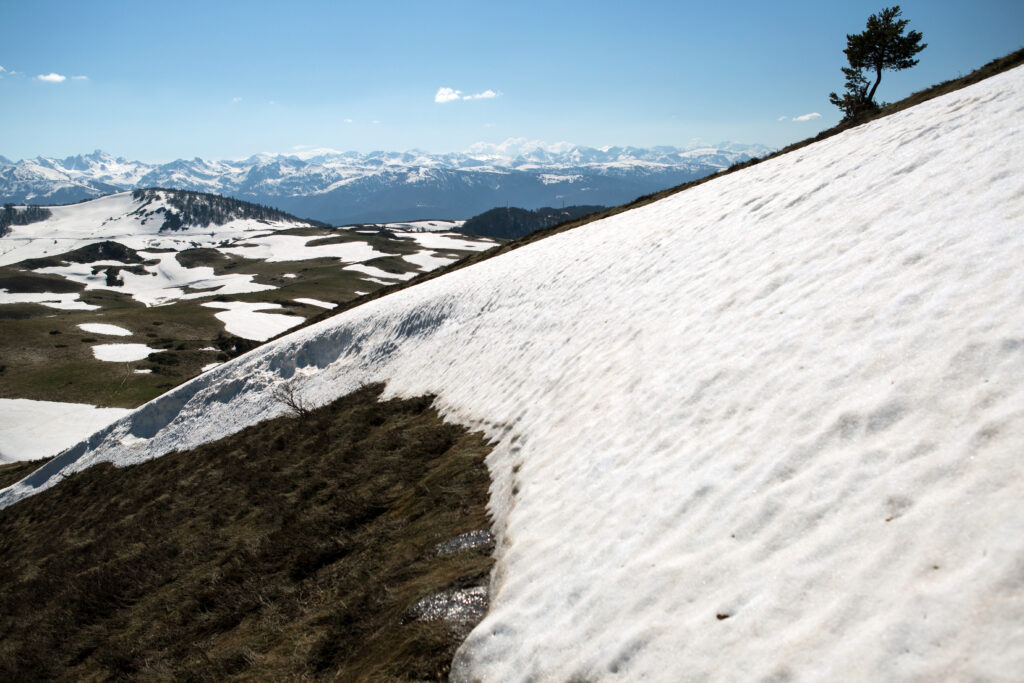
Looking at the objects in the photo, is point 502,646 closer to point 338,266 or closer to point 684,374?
point 684,374

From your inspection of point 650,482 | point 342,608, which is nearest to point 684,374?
point 650,482

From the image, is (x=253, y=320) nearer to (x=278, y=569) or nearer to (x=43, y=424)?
(x=43, y=424)

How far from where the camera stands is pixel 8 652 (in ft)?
35.1

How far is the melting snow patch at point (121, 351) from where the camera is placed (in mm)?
78062

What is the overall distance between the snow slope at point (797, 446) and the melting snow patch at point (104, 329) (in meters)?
104

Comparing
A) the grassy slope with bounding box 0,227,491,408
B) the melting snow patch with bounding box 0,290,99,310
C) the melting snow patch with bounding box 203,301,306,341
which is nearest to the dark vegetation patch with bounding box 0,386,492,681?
the grassy slope with bounding box 0,227,491,408

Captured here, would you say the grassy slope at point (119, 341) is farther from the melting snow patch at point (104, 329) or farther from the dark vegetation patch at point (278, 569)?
the dark vegetation patch at point (278, 569)

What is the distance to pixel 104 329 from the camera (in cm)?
9262

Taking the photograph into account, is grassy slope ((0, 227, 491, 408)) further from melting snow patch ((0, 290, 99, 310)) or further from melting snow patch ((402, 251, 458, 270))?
melting snow patch ((402, 251, 458, 270))

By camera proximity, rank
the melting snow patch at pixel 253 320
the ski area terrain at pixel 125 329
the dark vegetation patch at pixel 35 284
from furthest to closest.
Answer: the dark vegetation patch at pixel 35 284, the melting snow patch at pixel 253 320, the ski area terrain at pixel 125 329

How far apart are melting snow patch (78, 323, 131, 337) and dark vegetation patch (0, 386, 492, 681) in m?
89.5

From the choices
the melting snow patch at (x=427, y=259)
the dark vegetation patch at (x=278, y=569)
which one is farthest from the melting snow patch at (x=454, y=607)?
the melting snow patch at (x=427, y=259)

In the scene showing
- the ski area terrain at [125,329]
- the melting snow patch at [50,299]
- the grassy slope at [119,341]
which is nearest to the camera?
the ski area terrain at [125,329]

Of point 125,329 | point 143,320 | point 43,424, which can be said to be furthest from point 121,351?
point 43,424
